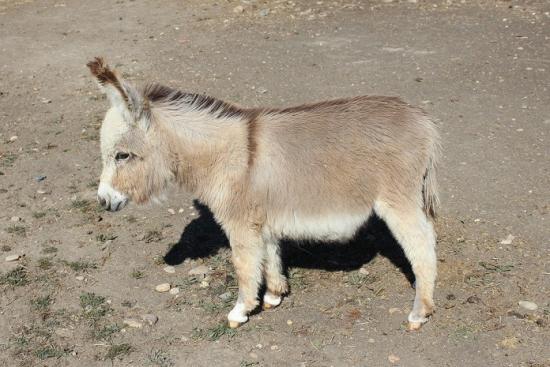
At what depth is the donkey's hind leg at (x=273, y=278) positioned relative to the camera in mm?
4676

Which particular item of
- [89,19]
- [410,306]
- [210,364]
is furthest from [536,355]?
[89,19]

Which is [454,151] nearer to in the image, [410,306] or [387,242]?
[387,242]

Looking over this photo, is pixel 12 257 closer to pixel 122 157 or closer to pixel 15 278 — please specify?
pixel 15 278

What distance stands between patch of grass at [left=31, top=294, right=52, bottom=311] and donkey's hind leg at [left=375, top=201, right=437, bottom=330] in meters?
2.56

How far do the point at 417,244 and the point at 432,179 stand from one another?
458mm

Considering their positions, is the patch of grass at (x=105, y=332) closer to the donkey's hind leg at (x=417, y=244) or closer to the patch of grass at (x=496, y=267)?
the donkey's hind leg at (x=417, y=244)

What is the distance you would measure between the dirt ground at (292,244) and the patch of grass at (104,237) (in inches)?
0.7

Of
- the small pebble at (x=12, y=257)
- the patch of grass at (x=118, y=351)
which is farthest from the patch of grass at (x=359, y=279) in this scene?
the small pebble at (x=12, y=257)

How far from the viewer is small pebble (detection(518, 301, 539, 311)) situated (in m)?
4.51

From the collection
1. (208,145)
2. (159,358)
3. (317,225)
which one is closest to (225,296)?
(159,358)

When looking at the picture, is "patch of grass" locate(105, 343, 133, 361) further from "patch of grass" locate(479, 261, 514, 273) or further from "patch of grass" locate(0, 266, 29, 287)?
"patch of grass" locate(479, 261, 514, 273)

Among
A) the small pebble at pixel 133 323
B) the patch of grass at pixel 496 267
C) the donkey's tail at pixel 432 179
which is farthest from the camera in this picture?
the patch of grass at pixel 496 267

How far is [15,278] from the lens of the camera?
5121 mm

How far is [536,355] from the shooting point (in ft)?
13.4
